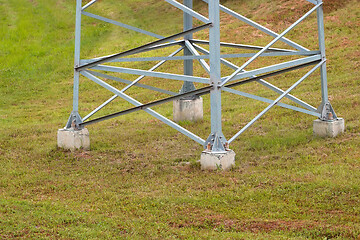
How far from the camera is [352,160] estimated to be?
1038 centimetres

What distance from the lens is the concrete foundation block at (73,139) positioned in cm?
1238

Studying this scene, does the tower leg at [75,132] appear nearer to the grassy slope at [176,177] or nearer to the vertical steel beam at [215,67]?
the grassy slope at [176,177]

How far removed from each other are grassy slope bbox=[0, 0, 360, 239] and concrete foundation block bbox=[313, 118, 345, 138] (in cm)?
24

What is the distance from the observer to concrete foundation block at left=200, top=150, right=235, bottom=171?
10.2 m

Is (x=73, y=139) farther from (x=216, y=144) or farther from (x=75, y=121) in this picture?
(x=216, y=144)

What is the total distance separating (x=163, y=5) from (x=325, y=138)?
955 inches

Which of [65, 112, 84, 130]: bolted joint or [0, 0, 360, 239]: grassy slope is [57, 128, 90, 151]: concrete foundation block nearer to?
[65, 112, 84, 130]: bolted joint

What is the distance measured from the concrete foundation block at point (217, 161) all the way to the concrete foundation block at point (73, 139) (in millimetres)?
3406

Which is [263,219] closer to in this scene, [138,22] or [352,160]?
[352,160]

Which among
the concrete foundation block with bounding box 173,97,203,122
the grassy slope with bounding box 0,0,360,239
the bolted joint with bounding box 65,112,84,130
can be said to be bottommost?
the grassy slope with bounding box 0,0,360,239

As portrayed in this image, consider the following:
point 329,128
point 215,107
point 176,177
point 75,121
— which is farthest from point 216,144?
point 75,121

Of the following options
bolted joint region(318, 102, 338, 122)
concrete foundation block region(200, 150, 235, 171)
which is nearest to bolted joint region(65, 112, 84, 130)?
concrete foundation block region(200, 150, 235, 171)

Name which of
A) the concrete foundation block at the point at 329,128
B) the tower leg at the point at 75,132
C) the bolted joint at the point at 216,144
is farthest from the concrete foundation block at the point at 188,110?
the bolted joint at the point at 216,144

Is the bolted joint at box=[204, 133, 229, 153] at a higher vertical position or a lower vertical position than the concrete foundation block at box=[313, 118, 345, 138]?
lower
